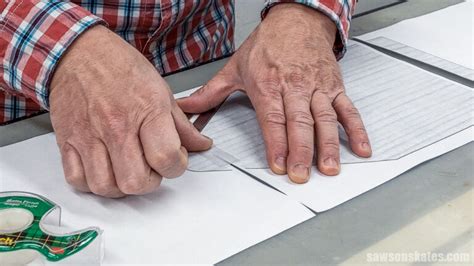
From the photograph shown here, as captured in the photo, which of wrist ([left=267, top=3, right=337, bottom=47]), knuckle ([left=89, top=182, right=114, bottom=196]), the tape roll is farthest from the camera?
wrist ([left=267, top=3, right=337, bottom=47])

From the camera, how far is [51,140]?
0.73m

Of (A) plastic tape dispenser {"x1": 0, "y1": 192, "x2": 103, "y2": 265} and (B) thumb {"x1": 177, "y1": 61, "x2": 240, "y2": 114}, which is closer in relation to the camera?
(A) plastic tape dispenser {"x1": 0, "y1": 192, "x2": 103, "y2": 265}

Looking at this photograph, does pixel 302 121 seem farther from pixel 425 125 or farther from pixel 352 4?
pixel 352 4

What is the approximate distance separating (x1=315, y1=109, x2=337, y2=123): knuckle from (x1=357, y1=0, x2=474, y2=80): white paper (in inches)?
10.6

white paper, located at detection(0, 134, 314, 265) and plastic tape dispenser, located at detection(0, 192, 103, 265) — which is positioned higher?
plastic tape dispenser, located at detection(0, 192, 103, 265)

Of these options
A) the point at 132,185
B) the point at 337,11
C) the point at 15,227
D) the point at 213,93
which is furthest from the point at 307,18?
the point at 15,227

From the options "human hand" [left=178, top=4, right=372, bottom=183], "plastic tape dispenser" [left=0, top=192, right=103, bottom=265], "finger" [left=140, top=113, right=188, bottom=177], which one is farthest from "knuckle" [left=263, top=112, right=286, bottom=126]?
"plastic tape dispenser" [left=0, top=192, right=103, bottom=265]

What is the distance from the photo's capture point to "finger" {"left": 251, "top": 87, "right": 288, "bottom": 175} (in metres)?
0.68

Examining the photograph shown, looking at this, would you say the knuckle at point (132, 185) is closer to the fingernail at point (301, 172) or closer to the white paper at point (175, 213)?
the white paper at point (175, 213)

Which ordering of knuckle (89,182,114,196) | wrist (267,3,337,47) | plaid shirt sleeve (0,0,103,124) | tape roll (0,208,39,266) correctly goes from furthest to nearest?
wrist (267,3,337,47) → plaid shirt sleeve (0,0,103,124) → knuckle (89,182,114,196) → tape roll (0,208,39,266)

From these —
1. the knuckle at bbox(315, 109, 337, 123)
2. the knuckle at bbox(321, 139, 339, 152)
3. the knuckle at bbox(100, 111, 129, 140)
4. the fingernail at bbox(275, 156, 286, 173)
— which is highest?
the knuckle at bbox(100, 111, 129, 140)

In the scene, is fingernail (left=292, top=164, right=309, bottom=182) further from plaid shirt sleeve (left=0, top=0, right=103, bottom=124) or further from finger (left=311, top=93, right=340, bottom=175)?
plaid shirt sleeve (left=0, top=0, right=103, bottom=124)

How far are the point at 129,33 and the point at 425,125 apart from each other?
441 mm

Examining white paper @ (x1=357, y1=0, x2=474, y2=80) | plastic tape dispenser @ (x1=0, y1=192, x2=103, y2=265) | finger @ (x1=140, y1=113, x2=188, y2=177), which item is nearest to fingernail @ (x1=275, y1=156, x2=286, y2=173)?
finger @ (x1=140, y1=113, x2=188, y2=177)
